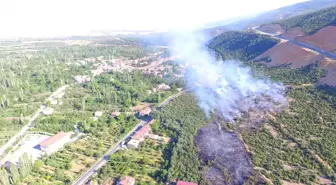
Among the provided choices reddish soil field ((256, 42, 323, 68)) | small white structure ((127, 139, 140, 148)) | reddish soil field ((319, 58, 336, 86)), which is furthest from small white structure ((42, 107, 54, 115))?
reddish soil field ((256, 42, 323, 68))

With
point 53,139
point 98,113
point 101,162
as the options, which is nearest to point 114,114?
point 98,113

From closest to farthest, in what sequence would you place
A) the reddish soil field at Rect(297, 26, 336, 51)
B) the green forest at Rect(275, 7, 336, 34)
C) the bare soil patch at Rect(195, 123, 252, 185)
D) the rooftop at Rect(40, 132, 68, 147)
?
1. the bare soil patch at Rect(195, 123, 252, 185)
2. the rooftop at Rect(40, 132, 68, 147)
3. the reddish soil field at Rect(297, 26, 336, 51)
4. the green forest at Rect(275, 7, 336, 34)

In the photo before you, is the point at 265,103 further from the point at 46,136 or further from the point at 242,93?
the point at 46,136

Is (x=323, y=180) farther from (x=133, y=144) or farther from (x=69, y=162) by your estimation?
(x=69, y=162)

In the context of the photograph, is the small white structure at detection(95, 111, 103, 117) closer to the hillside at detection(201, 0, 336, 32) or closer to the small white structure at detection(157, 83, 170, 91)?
the small white structure at detection(157, 83, 170, 91)

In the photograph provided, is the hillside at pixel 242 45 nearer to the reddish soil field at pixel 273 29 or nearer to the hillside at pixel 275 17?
the reddish soil field at pixel 273 29

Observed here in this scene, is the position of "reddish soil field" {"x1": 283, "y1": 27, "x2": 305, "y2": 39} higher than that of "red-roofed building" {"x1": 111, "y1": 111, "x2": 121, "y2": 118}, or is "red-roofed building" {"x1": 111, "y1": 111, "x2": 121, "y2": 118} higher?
"reddish soil field" {"x1": 283, "y1": 27, "x2": 305, "y2": 39}
